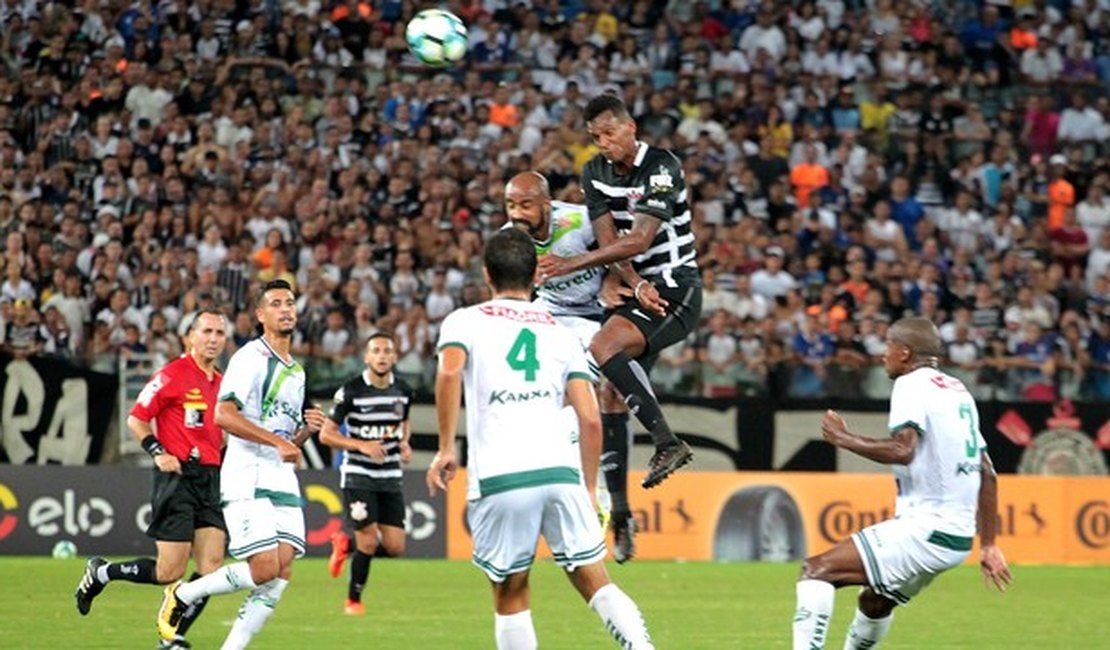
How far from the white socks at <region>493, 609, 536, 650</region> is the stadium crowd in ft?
41.9

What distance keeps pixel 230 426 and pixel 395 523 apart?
6.14m

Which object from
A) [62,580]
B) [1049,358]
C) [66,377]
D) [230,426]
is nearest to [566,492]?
[230,426]

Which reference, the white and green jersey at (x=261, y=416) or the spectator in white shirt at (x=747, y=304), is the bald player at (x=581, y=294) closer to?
the white and green jersey at (x=261, y=416)

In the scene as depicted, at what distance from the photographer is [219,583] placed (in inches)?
492

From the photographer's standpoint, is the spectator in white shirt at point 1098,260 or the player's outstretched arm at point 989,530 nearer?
the player's outstretched arm at point 989,530

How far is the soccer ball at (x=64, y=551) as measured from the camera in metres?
22.1

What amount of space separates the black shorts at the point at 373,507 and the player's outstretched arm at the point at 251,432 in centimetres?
563

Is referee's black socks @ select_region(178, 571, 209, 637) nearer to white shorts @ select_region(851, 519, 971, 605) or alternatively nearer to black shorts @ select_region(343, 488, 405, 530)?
white shorts @ select_region(851, 519, 971, 605)

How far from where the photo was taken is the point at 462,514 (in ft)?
75.6

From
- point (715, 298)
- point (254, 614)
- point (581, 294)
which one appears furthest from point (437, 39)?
point (715, 298)

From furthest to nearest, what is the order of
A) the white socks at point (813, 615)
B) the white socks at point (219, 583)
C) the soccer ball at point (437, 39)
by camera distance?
the soccer ball at point (437, 39)
the white socks at point (219, 583)
the white socks at point (813, 615)

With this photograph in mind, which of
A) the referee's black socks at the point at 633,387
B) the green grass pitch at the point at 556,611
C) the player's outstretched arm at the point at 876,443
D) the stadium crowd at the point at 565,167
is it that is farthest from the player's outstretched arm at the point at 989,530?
the stadium crowd at the point at 565,167

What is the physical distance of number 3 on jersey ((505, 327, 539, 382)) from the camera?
9.24 m

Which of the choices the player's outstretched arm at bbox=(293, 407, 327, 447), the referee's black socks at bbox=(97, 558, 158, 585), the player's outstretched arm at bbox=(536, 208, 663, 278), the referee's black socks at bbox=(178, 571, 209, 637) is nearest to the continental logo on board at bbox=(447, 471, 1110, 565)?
the referee's black socks at bbox=(97, 558, 158, 585)
